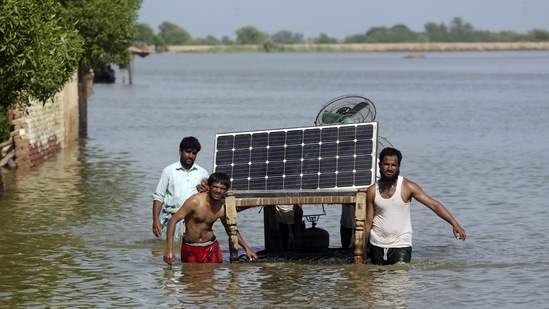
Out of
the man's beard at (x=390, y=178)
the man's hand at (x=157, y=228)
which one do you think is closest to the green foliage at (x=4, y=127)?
the man's hand at (x=157, y=228)

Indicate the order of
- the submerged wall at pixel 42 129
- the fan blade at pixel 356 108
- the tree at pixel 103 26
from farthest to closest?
the tree at pixel 103 26
the submerged wall at pixel 42 129
the fan blade at pixel 356 108

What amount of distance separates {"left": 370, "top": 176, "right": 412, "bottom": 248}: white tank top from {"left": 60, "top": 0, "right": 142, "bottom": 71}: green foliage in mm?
15912

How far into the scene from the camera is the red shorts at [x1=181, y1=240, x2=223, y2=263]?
13.9 meters

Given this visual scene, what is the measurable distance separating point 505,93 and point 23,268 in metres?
56.0

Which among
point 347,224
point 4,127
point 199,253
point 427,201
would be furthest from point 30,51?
point 4,127

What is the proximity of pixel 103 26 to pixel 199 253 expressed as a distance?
16.3 metres

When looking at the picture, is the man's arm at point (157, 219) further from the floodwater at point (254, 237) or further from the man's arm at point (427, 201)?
the man's arm at point (427, 201)

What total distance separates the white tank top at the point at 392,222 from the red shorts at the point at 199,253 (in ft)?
5.81

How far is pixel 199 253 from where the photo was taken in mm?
13938

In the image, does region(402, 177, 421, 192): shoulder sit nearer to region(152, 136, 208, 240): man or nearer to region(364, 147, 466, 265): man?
region(364, 147, 466, 265): man

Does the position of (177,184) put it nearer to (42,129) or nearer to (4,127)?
(4,127)

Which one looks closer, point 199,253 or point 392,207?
point 392,207

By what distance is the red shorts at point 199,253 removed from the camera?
13867 mm

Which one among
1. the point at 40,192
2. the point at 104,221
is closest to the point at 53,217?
the point at 104,221
